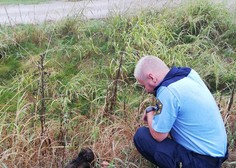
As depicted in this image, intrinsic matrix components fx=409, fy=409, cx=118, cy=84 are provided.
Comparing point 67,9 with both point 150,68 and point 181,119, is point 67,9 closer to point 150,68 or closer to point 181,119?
point 150,68

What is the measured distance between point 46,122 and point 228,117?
173 centimetres

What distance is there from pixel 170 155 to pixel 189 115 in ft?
1.26

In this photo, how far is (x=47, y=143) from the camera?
11.8ft

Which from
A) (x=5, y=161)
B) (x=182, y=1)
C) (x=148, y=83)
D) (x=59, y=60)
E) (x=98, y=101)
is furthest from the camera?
(x=182, y=1)

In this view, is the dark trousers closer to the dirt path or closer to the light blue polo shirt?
the light blue polo shirt

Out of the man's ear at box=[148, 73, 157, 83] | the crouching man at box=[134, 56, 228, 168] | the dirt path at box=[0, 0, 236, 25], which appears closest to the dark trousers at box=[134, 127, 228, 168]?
the crouching man at box=[134, 56, 228, 168]

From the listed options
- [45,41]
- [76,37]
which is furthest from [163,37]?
[45,41]

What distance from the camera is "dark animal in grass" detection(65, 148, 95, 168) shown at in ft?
10.9

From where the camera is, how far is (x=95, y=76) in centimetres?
502

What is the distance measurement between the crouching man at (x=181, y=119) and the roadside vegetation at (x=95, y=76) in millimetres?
395

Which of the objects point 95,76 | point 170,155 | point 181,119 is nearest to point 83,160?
point 170,155

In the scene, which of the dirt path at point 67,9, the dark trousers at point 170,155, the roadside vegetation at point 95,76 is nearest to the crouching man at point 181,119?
the dark trousers at point 170,155

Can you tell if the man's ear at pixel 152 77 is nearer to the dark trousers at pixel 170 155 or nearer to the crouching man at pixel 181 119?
the crouching man at pixel 181 119

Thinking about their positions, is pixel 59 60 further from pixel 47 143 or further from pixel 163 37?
pixel 47 143
